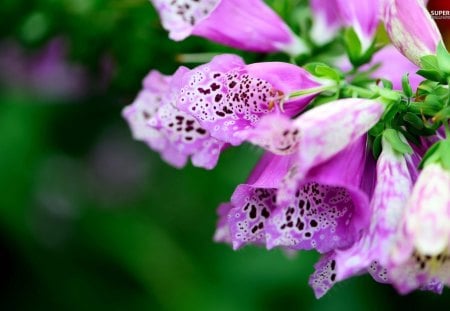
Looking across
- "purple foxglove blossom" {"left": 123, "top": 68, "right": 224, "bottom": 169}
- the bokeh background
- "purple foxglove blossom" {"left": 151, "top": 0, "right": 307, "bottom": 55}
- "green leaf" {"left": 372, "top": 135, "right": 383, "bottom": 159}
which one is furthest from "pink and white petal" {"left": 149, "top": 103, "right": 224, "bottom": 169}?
the bokeh background

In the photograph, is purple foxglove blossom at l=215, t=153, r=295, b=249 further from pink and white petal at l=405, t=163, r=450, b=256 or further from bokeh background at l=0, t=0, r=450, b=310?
bokeh background at l=0, t=0, r=450, b=310

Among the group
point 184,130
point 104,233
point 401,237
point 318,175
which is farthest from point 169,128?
point 104,233

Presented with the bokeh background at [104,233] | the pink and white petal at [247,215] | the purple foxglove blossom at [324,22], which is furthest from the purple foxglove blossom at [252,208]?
the bokeh background at [104,233]

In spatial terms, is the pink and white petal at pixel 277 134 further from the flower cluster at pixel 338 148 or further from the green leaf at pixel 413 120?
the green leaf at pixel 413 120

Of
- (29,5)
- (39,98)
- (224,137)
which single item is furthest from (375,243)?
(39,98)

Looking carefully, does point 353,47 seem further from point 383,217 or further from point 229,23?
point 383,217

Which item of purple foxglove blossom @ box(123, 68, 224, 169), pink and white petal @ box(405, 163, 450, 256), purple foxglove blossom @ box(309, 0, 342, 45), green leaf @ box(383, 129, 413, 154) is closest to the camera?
pink and white petal @ box(405, 163, 450, 256)
